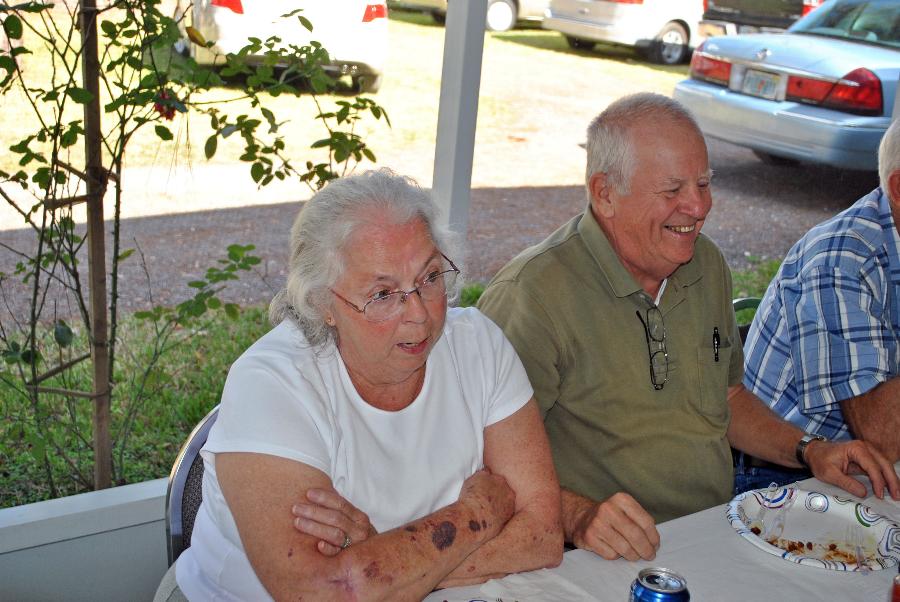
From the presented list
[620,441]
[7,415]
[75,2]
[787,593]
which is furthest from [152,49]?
[787,593]

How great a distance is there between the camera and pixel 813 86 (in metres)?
5.15

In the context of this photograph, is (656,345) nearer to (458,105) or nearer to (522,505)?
(522,505)

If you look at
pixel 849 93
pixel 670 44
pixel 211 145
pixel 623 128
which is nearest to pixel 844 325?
pixel 623 128

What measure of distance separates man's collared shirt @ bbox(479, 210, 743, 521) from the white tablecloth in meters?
0.46

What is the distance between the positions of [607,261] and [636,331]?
17 centimetres

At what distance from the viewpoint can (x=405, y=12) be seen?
11.3ft

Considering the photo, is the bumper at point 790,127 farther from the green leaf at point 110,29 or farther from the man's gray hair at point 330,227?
the man's gray hair at point 330,227

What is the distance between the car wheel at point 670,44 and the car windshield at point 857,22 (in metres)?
0.60

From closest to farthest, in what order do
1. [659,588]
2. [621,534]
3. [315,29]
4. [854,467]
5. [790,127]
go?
[659,588]
[621,534]
[854,467]
[315,29]
[790,127]

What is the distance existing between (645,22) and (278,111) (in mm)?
2762

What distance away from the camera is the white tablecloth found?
1501mm

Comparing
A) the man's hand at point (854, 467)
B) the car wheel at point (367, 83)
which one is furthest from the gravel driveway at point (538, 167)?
the man's hand at point (854, 467)

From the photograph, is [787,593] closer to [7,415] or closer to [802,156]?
[7,415]

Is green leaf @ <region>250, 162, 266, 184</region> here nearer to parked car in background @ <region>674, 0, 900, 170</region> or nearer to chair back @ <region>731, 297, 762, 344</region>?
chair back @ <region>731, 297, 762, 344</region>
